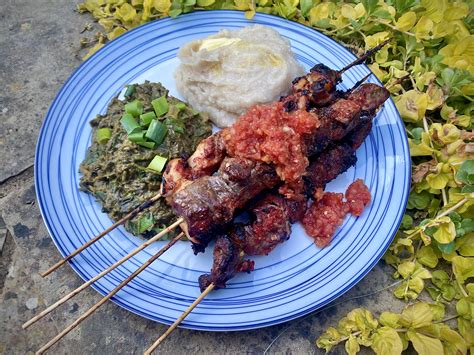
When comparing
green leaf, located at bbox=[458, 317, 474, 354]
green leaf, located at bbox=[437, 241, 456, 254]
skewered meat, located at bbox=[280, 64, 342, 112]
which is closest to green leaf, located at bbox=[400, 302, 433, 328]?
green leaf, located at bbox=[458, 317, 474, 354]

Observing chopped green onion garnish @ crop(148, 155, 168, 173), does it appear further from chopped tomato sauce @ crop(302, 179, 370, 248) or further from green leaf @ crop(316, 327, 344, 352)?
green leaf @ crop(316, 327, 344, 352)

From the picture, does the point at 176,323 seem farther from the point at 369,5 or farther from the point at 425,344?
the point at 369,5

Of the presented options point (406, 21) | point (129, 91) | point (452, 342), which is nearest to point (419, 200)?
point (452, 342)

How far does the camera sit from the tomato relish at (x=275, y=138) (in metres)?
3.69

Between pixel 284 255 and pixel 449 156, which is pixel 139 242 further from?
pixel 449 156

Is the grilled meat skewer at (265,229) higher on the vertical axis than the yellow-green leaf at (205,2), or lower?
lower

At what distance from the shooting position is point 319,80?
165 inches

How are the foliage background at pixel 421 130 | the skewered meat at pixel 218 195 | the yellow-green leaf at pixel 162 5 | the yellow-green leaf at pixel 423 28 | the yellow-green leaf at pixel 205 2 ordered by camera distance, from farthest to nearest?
the yellow-green leaf at pixel 205 2 < the yellow-green leaf at pixel 162 5 < the yellow-green leaf at pixel 423 28 < the foliage background at pixel 421 130 < the skewered meat at pixel 218 195

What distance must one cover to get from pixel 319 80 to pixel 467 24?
2508 millimetres

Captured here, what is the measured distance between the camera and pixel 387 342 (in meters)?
3.71

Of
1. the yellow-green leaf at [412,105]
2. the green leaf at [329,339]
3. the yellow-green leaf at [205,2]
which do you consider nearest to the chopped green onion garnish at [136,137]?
the yellow-green leaf at [205,2]

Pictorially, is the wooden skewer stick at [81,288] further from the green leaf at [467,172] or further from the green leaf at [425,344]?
the green leaf at [467,172]

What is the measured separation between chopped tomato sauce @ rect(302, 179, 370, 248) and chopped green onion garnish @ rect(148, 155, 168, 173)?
1432 mm

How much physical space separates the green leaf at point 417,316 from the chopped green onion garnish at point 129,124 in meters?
2.96
